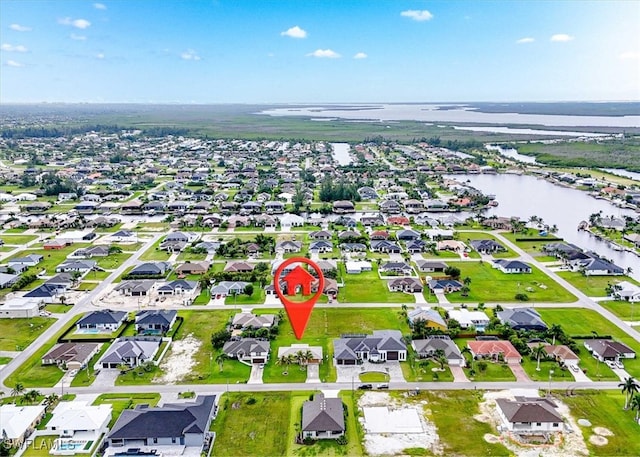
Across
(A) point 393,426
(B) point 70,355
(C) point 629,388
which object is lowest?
(A) point 393,426

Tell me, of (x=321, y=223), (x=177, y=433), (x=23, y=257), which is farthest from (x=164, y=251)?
(x=177, y=433)

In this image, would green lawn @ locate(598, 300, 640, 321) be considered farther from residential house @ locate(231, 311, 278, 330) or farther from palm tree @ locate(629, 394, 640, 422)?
residential house @ locate(231, 311, 278, 330)

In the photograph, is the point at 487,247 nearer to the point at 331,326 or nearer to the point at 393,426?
the point at 331,326

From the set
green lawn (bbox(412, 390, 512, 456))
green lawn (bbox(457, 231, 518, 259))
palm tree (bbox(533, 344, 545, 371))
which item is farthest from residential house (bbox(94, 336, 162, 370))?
green lawn (bbox(457, 231, 518, 259))

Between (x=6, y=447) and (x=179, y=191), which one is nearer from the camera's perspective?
(x=6, y=447)

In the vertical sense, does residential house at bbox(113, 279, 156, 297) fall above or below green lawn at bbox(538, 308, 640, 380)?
above

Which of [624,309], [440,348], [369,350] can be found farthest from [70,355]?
[624,309]

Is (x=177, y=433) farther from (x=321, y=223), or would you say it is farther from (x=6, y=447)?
(x=321, y=223)
